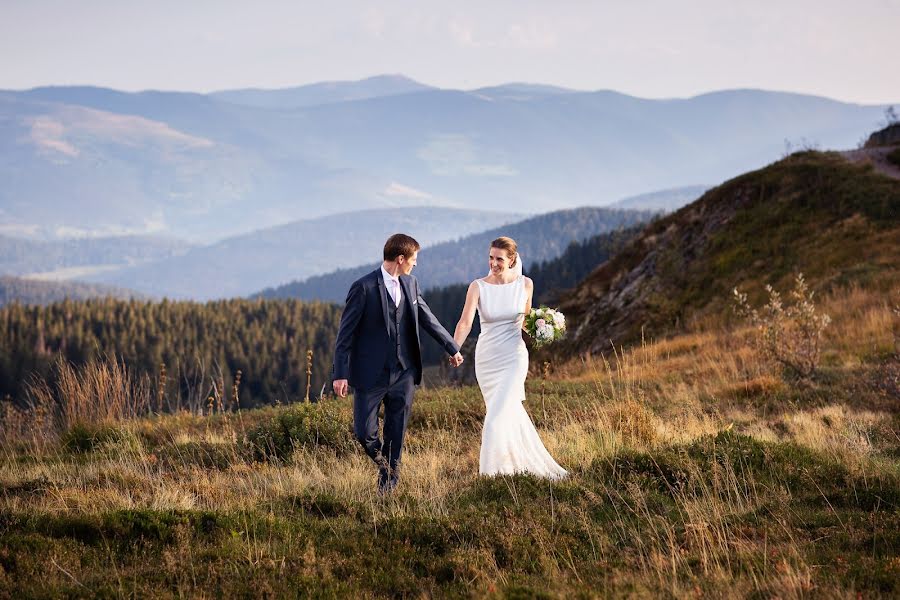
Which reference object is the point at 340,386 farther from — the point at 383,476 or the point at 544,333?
the point at 544,333

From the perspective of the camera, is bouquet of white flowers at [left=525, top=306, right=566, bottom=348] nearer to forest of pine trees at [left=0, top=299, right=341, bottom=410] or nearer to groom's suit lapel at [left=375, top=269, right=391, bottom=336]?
groom's suit lapel at [left=375, top=269, right=391, bottom=336]

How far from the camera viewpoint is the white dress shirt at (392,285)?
7.63 m

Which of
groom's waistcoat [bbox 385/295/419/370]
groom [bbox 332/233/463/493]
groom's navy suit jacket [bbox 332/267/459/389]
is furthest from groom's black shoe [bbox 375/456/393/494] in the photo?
groom's waistcoat [bbox 385/295/419/370]

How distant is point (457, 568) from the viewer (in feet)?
17.6

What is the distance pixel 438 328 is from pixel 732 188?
96.2ft

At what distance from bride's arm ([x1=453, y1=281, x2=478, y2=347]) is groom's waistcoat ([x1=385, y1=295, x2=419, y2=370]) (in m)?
0.48

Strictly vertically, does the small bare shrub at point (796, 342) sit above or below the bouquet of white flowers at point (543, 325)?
below

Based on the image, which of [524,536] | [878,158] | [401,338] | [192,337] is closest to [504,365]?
[401,338]

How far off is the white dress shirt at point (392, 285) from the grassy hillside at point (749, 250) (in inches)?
608

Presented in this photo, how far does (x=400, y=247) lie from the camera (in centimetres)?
743

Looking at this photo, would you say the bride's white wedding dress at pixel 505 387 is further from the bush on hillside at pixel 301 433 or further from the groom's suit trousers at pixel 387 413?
the bush on hillside at pixel 301 433

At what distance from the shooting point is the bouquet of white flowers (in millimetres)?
8836

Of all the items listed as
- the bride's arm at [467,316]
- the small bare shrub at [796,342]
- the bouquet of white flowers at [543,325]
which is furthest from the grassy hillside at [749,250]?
the bride's arm at [467,316]

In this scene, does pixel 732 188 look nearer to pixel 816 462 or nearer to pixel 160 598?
pixel 816 462
